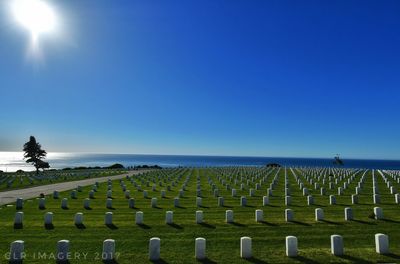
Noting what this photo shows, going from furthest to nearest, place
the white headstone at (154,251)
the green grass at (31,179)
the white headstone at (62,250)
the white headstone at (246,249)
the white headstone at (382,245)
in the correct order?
the green grass at (31,179) < the white headstone at (382,245) < the white headstone at (246,249) < the white headstone at (154,251) < the white headstone at (62,250)

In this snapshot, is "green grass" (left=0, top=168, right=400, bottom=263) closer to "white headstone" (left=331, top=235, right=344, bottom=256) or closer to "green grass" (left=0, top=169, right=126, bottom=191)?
"white headstone" (left=331, top=235, right=344, bottom=256)

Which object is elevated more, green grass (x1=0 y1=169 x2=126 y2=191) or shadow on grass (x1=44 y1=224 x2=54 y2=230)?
green grass (x1=0 y1=169 x2=126 y2=191)

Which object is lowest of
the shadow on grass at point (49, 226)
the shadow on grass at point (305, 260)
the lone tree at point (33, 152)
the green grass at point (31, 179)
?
the shadow on grass at point (305, 260)

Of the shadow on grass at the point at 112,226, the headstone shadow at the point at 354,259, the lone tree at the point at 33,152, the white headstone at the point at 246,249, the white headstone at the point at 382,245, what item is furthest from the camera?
the lone tree at the point at 33,152

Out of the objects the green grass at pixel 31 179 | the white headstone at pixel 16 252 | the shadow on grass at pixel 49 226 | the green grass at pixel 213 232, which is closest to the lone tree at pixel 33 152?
the green grass at pixel 31 179

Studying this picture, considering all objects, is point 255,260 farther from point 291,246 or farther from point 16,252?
point 16,252

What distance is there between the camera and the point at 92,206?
66.3 feet

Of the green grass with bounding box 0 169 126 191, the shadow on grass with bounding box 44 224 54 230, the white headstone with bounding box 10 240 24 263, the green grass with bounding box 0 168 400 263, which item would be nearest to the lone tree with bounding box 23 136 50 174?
the green grass with bounding box 0 169 126 191

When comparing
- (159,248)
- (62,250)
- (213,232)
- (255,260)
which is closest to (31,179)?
(213,232)

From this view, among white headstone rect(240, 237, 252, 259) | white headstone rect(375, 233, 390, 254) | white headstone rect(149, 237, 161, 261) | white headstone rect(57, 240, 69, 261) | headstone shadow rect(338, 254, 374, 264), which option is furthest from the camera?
white headstone rect(375, 233, 390, 254)

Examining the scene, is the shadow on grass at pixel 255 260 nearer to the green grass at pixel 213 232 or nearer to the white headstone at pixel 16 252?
the green grass at pixel 213 232

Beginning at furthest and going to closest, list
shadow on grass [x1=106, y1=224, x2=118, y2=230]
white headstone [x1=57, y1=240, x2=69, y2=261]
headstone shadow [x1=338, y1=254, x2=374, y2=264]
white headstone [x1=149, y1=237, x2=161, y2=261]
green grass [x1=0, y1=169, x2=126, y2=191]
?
green grass [x1=0, y1=169, x2=126, y2=191] → shadow on grass [x1=106, y1=224, x2=118, y2=230] → white headstone [x1=149, y1=237, x2=161, y2=261] → white headstone [x1=57, y1=240, x2=69, y2=261] → headstone shadow [x1=338, y1=254, x2=374, y2=264]

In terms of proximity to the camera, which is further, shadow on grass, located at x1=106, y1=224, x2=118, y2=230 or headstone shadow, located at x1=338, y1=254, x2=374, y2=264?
shadow on grass, located at x1=106, y1=224, x2=118, y2=230

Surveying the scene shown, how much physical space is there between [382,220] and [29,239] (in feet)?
43.2
